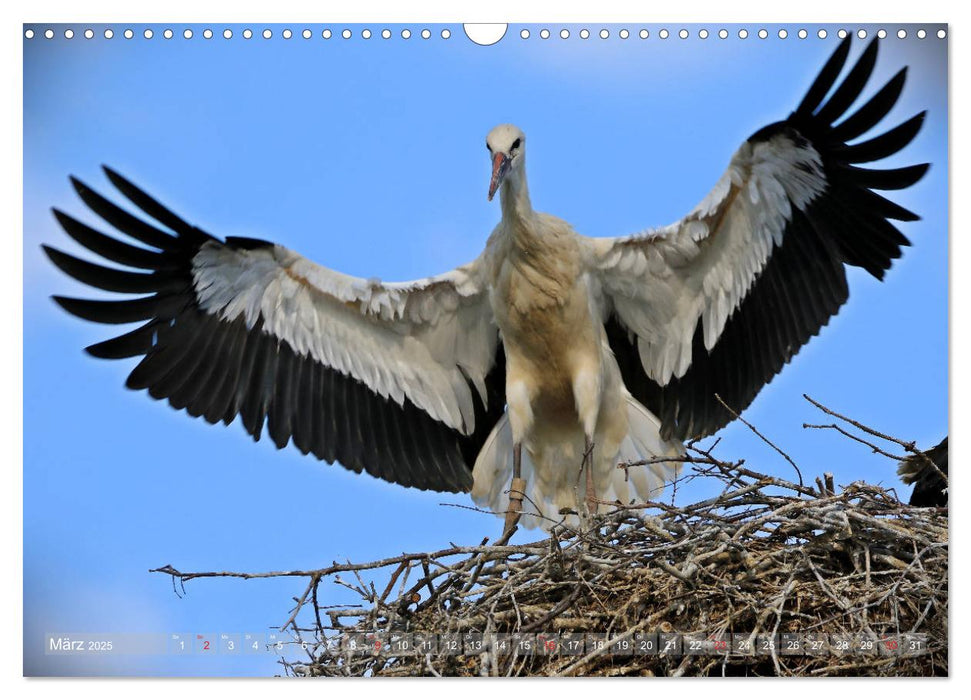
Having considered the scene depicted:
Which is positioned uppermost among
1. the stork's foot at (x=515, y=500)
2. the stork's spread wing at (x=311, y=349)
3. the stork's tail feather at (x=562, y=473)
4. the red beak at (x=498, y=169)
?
the red beak at (x=498, y=169)

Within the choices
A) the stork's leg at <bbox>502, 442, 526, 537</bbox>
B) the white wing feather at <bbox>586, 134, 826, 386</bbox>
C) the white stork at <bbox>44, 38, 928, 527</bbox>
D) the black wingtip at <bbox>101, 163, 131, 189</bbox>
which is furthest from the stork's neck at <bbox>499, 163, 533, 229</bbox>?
the black wingtip at <bbox>101, 163, 131, 189</bbox>

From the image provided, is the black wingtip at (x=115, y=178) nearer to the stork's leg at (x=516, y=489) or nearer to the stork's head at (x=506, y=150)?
the stork's head at (x=506, y=150)

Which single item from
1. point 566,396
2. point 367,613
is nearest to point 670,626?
point 367,613

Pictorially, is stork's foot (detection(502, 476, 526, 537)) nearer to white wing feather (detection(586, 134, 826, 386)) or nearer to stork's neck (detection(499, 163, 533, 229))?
white wing feather (detection(586, 134, 826, 386))

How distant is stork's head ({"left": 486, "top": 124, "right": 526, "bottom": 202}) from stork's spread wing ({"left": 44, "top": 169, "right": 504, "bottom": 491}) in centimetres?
39

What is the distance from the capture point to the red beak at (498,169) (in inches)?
150

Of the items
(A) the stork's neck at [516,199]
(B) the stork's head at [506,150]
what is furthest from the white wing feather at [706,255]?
(B) the stork's head at [506,150]

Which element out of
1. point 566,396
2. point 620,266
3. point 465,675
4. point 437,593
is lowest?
point 465,675

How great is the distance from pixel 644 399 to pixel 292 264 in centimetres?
116

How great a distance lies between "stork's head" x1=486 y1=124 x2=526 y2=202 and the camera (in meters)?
3.89

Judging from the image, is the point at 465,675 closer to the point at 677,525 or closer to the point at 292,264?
the point at 677,525

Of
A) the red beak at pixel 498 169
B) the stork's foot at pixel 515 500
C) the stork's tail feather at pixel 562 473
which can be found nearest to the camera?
the red beak at pixel 498 169

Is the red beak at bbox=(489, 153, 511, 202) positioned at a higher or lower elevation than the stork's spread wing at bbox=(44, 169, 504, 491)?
higher

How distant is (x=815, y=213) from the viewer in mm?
4020
